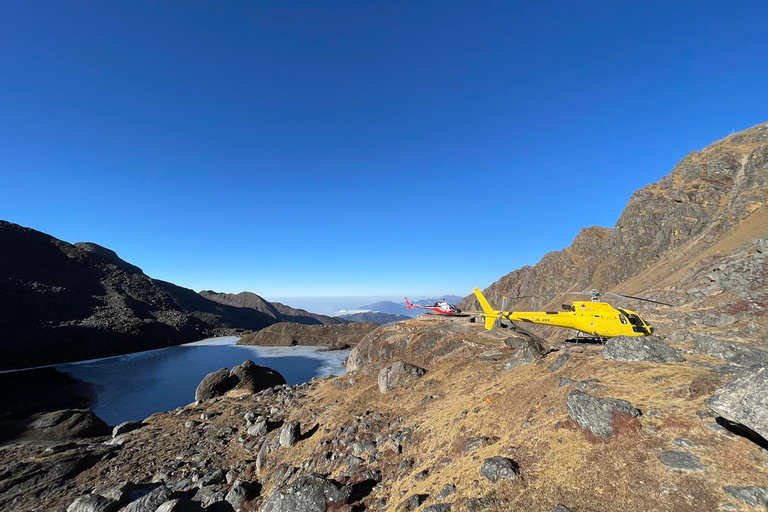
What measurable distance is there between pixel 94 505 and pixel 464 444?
58.1ft

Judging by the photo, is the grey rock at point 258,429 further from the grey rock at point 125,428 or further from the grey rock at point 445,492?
the grey rock at point 445,492

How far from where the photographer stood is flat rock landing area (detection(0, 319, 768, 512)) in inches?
271

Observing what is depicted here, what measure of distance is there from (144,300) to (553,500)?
618ft

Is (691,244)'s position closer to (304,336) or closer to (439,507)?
(439,507)

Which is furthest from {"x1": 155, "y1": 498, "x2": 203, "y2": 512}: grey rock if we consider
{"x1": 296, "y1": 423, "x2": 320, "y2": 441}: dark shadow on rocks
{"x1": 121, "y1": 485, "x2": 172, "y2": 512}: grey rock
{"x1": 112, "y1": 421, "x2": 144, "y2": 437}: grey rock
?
{"x1": 112, "y1": 421, "x2": 144, "y2": 437}: grey rock

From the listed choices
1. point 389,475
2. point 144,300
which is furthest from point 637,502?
point 144,300

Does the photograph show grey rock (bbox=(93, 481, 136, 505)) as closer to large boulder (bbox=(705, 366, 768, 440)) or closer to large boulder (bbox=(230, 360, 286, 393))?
large boulder (bbox=(230, 360, 286, 393))

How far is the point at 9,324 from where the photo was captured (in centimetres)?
8900

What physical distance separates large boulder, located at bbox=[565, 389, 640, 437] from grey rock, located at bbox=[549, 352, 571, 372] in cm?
493

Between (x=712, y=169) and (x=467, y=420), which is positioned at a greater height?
(x=712, y=169)

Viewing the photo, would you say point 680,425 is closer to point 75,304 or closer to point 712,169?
point 712,169

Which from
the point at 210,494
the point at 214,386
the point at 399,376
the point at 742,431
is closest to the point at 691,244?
the point at 399,376

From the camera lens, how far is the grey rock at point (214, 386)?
36375 millimetres

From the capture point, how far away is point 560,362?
14422 mm
